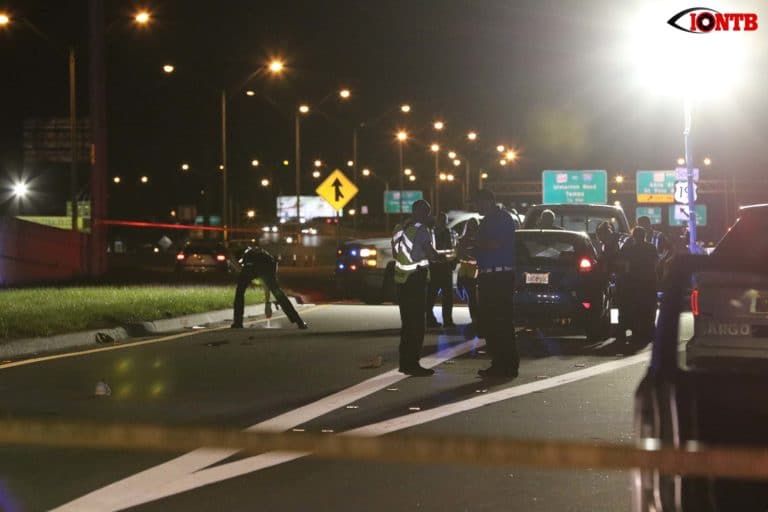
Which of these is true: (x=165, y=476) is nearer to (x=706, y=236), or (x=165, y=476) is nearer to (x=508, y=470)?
(x=508, y=470)

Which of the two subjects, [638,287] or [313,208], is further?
[313,208]

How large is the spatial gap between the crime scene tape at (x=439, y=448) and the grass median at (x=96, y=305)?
13.4 m

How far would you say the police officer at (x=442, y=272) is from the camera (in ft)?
64.1

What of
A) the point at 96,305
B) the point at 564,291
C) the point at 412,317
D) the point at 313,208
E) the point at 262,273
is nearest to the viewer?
the point at 412,317

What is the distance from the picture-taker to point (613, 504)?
729cm

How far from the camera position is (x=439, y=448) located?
11.1ft

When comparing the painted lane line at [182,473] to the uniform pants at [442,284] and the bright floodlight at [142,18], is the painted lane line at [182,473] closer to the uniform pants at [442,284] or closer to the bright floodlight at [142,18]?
the uniform pants at [442,284]

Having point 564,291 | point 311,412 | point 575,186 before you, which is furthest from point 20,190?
point 311,412

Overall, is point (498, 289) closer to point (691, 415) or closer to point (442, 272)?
point (442, 272)

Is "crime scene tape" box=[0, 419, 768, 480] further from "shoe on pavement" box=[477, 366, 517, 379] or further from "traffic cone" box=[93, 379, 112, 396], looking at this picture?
"shoe on pavement" box=[477, 366, 517, 379]

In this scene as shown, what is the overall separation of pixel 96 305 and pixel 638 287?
28.3 feet

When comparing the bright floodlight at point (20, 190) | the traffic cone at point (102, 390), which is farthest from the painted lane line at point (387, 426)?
the bright floodlight at point (20, 190)

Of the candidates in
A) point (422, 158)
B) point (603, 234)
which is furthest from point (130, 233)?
point (603, 234)

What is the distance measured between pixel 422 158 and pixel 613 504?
13209cm
